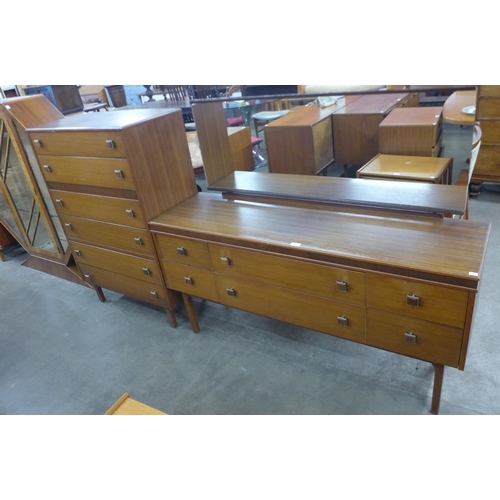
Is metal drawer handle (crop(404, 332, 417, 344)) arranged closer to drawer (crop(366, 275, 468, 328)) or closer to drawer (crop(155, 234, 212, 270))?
drawer (crop(366, 275, 468, 328))

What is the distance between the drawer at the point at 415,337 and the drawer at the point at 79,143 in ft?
4.59

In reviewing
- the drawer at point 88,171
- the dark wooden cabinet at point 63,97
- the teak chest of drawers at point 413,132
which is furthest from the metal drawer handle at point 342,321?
the dark wooden cabinet at point 63,97

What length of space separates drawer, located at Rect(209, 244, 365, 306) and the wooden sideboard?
7.27ft

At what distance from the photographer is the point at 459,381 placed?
182cm

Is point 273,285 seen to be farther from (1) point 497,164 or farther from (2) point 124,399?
(1) point 497,164

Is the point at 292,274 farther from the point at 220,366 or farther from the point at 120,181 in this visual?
the point at 120,181

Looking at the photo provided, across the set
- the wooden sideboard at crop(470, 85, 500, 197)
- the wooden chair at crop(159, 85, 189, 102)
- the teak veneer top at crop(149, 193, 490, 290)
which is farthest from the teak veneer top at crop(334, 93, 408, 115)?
the wooden chair at crop(159, 85, 189, 102)

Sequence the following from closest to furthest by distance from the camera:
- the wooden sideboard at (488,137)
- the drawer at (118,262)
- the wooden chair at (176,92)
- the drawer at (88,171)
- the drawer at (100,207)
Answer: the drawer at (88,171) → the drawer at (100,207) → the drawer at (118,262) → the wooden sideboard at (488,137) → the wooden chair at (176,92)

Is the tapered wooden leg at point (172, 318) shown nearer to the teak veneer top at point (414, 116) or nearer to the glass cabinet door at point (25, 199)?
the glass cabinet door at point (25, 199)

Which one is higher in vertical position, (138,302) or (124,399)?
(124,399)

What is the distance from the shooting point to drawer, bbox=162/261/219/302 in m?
2.03

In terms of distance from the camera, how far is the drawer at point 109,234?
Answer: 7.12 feet

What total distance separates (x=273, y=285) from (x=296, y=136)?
854mm

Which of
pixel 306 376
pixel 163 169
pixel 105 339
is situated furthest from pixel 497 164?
pixel 105 339
